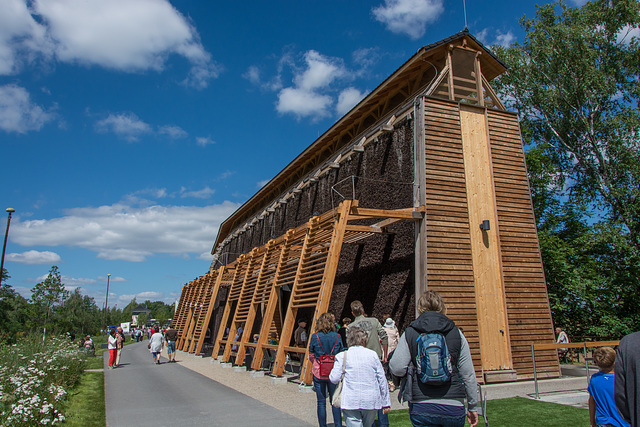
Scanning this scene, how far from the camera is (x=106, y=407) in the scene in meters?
7.95

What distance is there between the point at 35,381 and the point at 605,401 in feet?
26.1

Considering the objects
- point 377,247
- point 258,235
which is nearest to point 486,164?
point 377,247

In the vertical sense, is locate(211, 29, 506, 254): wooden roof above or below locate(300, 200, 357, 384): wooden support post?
above

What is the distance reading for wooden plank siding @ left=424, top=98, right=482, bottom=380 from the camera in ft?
32.7

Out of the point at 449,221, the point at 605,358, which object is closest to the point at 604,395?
the point at 605,358

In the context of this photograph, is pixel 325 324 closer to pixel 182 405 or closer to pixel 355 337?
pixel 355 337

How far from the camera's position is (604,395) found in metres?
3.54

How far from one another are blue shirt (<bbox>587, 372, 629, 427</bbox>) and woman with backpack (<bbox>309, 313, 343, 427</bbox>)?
2773 mm

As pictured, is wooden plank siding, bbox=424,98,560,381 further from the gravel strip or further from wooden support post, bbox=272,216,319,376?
wooden support post, bbox=272,216,319,376

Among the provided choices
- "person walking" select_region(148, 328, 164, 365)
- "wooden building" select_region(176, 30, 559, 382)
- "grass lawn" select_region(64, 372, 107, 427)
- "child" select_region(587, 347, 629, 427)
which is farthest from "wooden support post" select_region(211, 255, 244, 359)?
"child" select_region(587, 347, 629, 427)

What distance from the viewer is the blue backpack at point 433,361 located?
117 inches

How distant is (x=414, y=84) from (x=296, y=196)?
7.90 meters

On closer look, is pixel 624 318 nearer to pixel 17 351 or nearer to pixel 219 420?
pixel 219 420

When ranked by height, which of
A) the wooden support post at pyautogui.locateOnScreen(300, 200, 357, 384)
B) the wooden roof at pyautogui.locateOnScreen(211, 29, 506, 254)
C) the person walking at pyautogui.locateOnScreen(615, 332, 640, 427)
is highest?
the wooden roof at pyautogui.locateOnScreen(211, 29, 506, 254)
